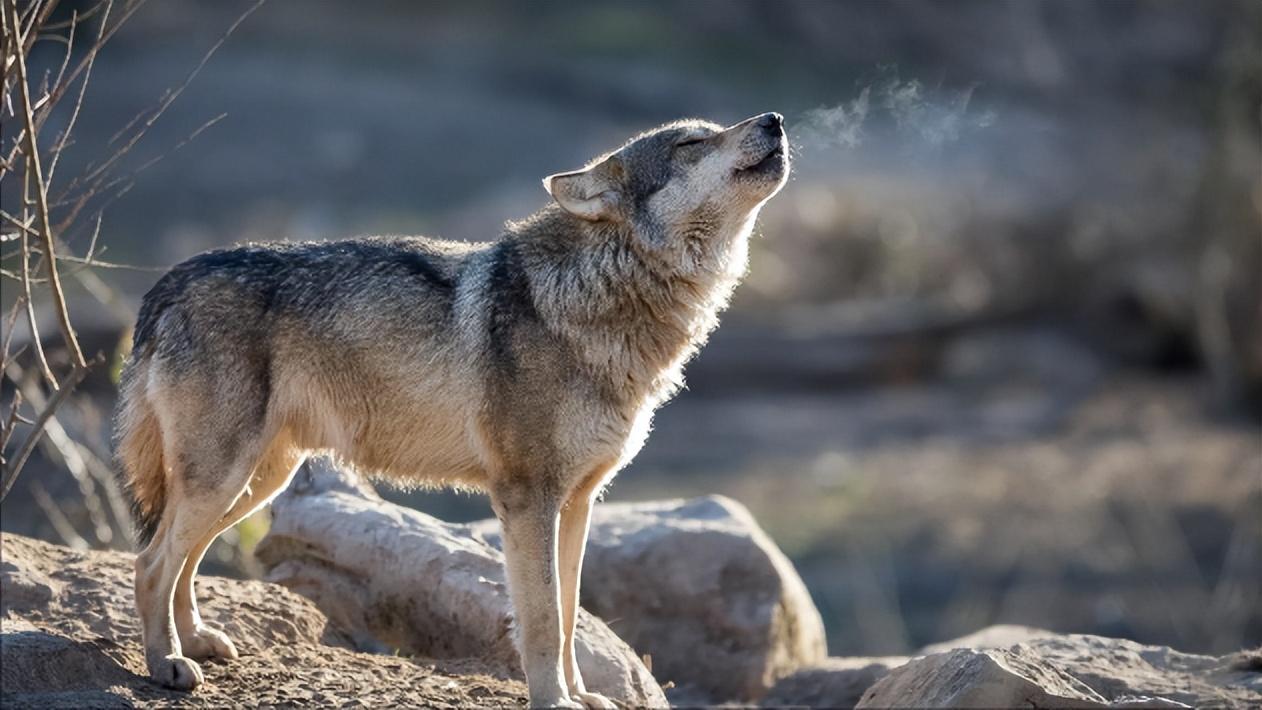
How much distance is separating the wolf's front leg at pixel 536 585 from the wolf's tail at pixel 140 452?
1526 mm

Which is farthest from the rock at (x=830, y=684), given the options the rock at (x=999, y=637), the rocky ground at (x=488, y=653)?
the rock at (x=999, y=637)

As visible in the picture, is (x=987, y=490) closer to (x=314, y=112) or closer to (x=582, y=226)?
(x=582, y=226)

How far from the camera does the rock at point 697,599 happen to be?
29.3 feet

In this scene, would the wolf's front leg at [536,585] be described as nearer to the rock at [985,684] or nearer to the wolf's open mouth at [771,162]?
the rock at [985,684]

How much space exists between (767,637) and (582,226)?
3.13 metres

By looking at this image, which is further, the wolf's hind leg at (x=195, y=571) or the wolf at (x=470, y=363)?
the wolf's hind leg at (x=195, y=571)

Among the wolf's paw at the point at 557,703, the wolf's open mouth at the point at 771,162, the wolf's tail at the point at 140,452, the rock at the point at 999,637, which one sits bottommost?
the wolf's paw at the point at 557,703

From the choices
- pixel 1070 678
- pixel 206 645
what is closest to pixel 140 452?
pixel 206 645

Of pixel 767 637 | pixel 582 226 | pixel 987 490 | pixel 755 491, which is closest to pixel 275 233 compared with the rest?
pixel 755 491

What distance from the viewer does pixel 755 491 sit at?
17.0 metres

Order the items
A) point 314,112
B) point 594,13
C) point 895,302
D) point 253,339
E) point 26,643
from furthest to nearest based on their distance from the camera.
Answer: point 594,13 < point 314,112 < point 895,302 < point 253,339 < point 26,643

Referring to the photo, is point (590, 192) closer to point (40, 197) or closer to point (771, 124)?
point (771, 124)

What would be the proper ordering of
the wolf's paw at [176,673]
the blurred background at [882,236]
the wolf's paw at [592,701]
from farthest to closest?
the blurred background at [882,236] → the wolf's paw at [592,701] → the wolf's paw at [176,673]

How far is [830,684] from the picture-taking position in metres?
8.76
